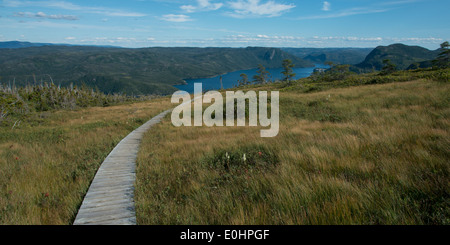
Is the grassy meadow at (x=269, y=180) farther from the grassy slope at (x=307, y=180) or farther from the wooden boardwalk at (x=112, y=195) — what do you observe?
the wooden boardwalk at (x=112, y=195)

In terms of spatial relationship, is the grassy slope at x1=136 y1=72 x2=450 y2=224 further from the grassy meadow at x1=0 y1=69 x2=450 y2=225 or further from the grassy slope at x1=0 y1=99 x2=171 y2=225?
the grassy slope at x1=0 y1=99 x2=171 y2=225

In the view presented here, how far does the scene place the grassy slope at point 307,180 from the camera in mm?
3047

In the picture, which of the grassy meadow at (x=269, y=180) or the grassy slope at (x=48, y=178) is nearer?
the grassy meadow at (x=269, y=180)

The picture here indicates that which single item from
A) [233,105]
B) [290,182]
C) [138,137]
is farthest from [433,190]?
[233,105]

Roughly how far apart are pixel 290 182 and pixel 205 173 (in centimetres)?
212

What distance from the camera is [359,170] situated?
4.20m

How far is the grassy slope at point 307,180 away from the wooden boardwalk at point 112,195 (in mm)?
270

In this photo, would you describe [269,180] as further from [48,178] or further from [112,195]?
[48,178]

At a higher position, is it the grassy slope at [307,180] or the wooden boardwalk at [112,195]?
the grassy slope at [307,180]

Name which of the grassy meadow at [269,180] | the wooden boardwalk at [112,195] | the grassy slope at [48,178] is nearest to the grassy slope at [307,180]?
the grassy meadow at [269,180]

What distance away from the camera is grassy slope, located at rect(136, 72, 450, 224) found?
120 inches

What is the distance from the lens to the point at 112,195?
4918mm

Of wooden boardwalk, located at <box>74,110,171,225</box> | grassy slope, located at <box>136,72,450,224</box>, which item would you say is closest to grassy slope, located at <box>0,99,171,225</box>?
wooden boardwalk, located at <box>74,110,171,225</box>

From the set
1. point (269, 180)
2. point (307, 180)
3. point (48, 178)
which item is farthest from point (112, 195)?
point (307, 180)
